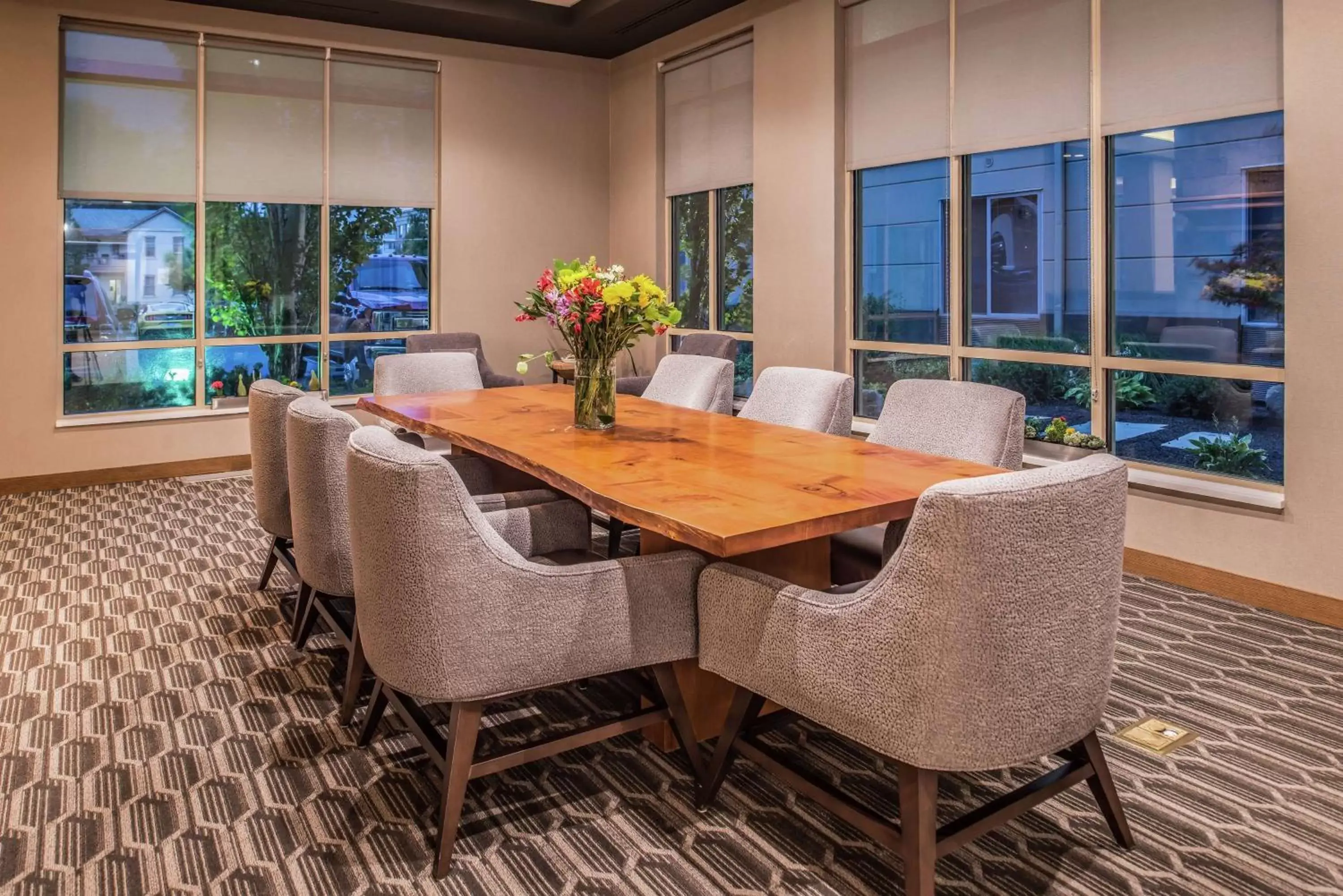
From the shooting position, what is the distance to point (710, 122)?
6.65m

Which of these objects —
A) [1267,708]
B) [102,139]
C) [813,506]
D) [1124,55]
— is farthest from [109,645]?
[1124,55]

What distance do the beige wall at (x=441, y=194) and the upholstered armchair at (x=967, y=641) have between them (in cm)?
563

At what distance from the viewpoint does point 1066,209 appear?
4.47 m

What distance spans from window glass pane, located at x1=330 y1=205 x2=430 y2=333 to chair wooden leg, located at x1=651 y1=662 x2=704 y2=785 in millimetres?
5348

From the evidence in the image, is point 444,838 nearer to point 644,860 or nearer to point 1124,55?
point 644,860

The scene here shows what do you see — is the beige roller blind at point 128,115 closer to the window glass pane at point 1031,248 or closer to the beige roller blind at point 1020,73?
the beige roller blind at point 1020,73

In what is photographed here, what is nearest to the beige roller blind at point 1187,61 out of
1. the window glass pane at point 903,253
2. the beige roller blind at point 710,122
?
the window glass pane at point 903,253

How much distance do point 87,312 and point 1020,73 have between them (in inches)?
219

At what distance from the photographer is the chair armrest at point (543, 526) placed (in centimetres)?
247

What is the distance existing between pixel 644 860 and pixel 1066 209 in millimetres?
3701

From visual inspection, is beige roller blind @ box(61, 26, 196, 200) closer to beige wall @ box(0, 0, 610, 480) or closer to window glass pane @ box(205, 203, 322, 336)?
beige wall @ box(0, 0, 610, 480)

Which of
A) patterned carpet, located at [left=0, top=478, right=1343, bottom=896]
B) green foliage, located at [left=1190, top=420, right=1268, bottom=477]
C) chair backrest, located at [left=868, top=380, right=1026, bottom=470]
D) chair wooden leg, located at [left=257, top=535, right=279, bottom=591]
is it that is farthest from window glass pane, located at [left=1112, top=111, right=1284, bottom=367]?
chair wooden leg, located at [left=257, top=535, right=279, bottom=591]

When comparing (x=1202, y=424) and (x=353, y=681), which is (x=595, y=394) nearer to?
(x=353, y=681)

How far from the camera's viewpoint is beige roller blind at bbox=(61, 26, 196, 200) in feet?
18.9
